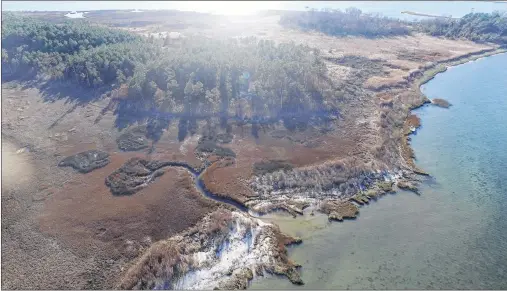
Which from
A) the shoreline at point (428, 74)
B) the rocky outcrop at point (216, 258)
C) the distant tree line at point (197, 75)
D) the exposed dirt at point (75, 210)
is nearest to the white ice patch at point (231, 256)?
the rocky outcrop at point (216, 258)

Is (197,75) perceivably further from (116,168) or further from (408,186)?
(408,186)

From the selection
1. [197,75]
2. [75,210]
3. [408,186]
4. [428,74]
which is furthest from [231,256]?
[428,74]

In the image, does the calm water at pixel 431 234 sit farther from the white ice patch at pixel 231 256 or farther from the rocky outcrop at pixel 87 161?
the rocky outcrop at pixel 87 161

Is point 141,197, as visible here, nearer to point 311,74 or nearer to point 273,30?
point 311,74

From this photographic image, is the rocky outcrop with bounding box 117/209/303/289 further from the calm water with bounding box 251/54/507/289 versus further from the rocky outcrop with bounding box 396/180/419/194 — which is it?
the rocky outcrop with bounding box 396/180/419/194

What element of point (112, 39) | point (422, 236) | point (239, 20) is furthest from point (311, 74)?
point (239, 20)

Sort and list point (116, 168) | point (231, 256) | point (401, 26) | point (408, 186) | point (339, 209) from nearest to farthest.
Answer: point (231, 256) → point (339, 209) → point (408, 186) → point (116, 168) → point (401, 26)
